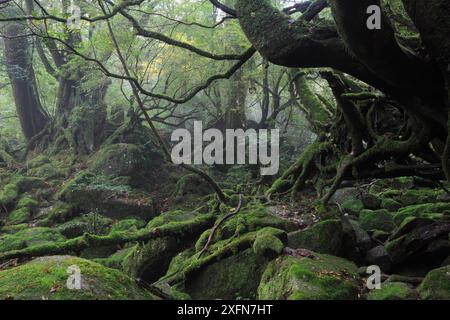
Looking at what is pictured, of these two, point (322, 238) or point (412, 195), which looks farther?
point (412, 195)

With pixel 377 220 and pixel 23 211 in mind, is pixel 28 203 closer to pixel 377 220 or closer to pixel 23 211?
pixel 23 211

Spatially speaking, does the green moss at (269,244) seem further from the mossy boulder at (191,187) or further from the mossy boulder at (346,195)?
the mossy boulder at (191,187)

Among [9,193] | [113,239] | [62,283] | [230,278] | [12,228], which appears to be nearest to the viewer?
[62,283]

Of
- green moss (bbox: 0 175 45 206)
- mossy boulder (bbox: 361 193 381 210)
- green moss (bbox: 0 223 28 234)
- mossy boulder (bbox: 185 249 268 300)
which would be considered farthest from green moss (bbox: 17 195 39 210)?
mossy boulder (bbox: 361 193 381 210)

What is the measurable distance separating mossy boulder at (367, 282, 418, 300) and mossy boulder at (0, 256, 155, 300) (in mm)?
2869

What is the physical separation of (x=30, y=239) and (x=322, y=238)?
8.17 m

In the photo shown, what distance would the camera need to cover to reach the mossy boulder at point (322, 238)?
6.67 m

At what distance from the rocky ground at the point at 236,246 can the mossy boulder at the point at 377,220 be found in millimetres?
32

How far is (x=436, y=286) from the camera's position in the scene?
4.44 m

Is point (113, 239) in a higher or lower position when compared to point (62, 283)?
lower

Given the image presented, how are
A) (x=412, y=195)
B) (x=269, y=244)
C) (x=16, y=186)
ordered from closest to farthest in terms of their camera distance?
(x=269, y=244) < (x=412, y=195) < (x=16, y=186)

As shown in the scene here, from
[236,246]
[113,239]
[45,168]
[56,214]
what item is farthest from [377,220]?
[45,168]

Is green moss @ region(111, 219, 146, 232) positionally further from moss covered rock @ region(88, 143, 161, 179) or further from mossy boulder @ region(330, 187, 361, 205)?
mossy boulder @ region(330, 187, 361, 205)

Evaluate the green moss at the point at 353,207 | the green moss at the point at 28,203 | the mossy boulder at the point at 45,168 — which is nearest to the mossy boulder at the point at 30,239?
the green moss at the point at 28,203
